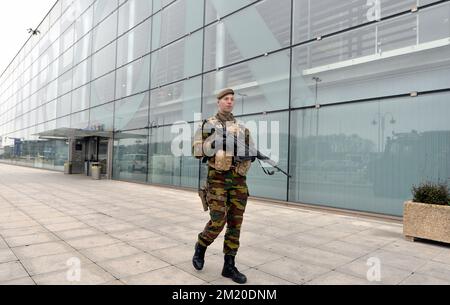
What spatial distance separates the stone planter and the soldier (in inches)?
138

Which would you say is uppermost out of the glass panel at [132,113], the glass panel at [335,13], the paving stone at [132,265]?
the glass panel at [335,13]

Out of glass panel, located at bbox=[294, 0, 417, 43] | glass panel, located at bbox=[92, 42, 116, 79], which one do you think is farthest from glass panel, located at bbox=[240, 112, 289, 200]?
glass panel, located at bbox=[92, 42, 116, 79]

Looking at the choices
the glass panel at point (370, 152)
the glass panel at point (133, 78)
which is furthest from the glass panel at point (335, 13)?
the glass panel at point (133, 78)

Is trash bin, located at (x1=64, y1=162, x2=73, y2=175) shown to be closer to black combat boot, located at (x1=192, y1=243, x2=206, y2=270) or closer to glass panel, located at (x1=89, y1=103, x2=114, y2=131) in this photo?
glass panel, located at (x1=89, y1=103, x2=114, y2=131)

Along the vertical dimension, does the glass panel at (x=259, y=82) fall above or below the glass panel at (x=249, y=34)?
below

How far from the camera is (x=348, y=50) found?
8.82m

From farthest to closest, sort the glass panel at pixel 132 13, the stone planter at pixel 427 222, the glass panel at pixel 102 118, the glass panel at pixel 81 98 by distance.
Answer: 1. the glass panel at pixel 81 98
2. the glass panel at pixel 102 118
3. the glass panel at pixel 132 13
4. the stone planter at pixel 427 222

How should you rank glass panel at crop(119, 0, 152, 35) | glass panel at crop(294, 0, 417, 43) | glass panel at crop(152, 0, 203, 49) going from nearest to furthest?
glass panel at crop(294, 0, 417, 43) < glass panel at crop(152, 0, 203, 49) < glass panel at crop(119, 0, 152, 35)

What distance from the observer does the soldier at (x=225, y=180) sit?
3.32m

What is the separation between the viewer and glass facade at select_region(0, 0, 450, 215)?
740cm

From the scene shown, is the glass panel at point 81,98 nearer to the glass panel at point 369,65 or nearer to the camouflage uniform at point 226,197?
the glass panel at point 369,65

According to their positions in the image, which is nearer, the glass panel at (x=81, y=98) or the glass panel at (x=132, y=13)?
the glass panel at (x=132, y=13)

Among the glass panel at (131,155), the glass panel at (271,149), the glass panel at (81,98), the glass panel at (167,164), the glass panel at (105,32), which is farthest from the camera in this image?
the glass panel at (81,98)

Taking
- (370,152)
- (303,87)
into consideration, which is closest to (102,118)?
(303,87)
